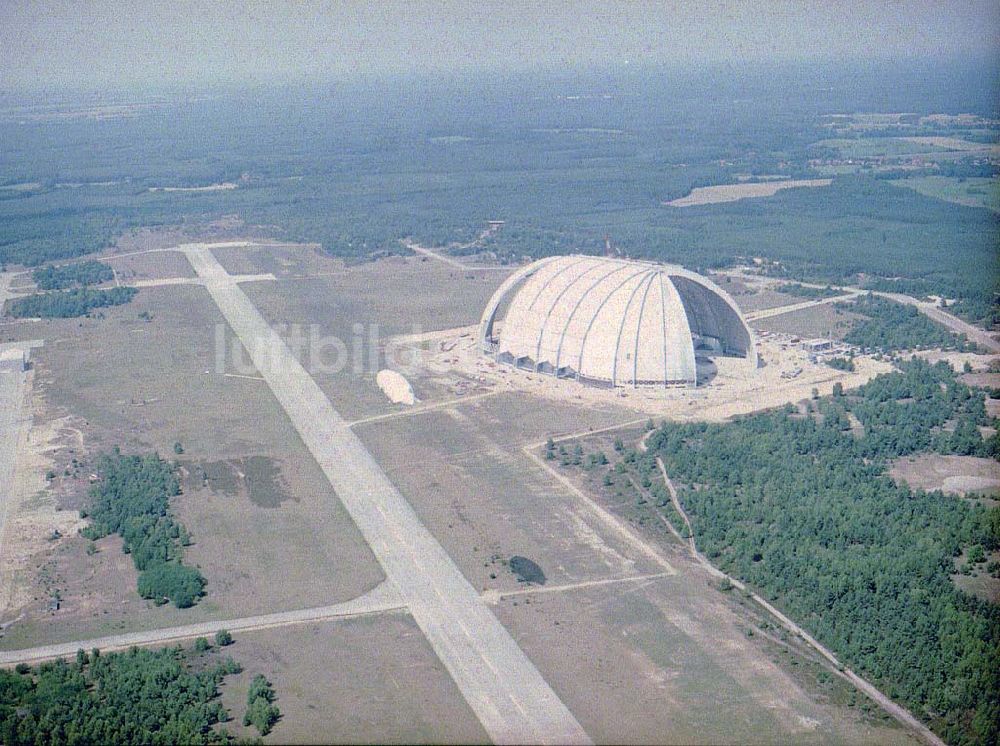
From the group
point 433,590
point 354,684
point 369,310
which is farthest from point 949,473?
point 369,310

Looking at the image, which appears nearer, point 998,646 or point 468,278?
point 998,646

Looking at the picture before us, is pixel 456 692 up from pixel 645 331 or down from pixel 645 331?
down

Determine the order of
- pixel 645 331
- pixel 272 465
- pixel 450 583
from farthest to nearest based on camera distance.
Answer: pixel 645 331 < pixel 272 465 < pixel 450 583

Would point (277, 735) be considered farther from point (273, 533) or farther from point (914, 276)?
point (914, 276)

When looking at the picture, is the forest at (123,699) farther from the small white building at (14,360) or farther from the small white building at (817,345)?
the small white building at (817,345)

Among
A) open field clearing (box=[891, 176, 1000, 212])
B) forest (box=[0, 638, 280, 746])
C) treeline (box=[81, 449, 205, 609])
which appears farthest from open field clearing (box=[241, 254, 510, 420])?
open field clearing (box=[891, 176, 1000, 212])

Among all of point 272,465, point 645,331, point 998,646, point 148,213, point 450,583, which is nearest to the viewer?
point 998,646

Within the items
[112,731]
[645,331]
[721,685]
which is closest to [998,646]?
[721,685]

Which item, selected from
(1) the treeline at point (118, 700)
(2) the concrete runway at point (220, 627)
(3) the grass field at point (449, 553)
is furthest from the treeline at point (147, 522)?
(1) the treeline at point (118, 700)
